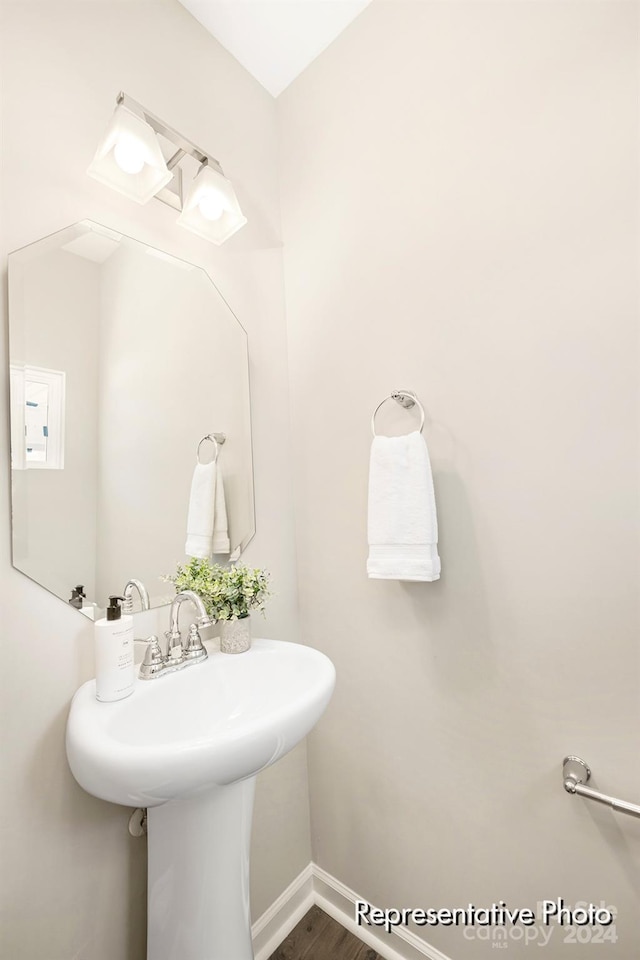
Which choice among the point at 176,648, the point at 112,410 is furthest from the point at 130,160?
the point at 176,648

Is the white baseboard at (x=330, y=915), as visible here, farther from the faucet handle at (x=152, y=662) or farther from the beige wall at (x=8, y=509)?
the faucet handle at (x=152, y=662)

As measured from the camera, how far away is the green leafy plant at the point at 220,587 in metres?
1.09

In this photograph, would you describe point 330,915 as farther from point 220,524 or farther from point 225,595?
point 220,524

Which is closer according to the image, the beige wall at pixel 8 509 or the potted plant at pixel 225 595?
the beige wall at pixel 8 509

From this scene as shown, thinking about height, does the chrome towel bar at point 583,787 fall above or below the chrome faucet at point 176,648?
below

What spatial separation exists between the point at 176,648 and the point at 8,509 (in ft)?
1.56

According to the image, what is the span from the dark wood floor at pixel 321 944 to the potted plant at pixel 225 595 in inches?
37.2

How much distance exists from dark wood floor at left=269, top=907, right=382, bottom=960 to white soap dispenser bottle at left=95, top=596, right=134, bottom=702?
41.0 inches

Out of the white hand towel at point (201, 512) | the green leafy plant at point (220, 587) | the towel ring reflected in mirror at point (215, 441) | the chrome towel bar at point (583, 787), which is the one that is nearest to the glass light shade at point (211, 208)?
the towel ring reflected in mirror at point (215, 441)

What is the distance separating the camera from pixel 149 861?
2.97 feet

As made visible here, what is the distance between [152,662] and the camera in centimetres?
97

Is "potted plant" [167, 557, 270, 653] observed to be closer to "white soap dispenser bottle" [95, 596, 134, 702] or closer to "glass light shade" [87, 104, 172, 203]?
"white soap dispenser bottle" [95, 596, 134, 702]

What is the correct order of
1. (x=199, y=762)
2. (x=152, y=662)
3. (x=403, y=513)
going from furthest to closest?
(x=403, y=513) → (x=152, y=662) → (x=199, y=762)

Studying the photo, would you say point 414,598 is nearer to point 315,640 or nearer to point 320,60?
point 315,640
